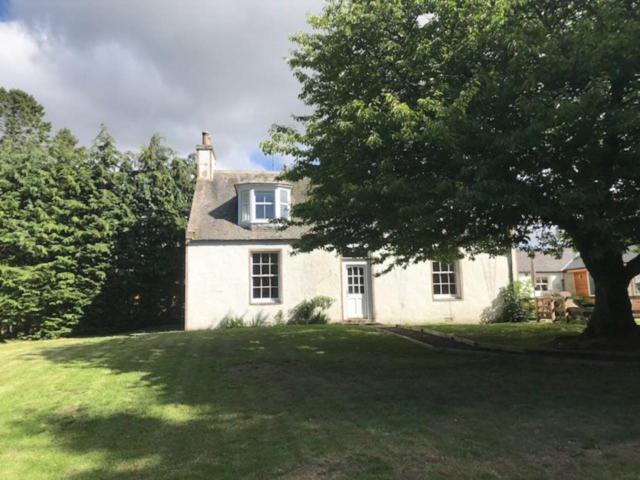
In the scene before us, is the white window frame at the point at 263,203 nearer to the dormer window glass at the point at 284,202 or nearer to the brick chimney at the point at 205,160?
the dormer window glass at the point at 284,202

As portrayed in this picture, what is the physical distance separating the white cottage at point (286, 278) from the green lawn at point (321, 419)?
9594mm

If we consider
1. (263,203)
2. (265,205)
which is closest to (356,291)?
(265,205)

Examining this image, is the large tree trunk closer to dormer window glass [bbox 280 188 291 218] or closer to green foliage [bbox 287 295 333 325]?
green foliage [bbox 287 295 333 325]

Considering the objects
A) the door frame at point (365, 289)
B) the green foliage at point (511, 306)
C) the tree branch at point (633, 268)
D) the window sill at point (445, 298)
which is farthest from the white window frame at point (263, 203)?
the tree branch at point (633, 268)

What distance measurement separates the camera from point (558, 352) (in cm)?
1071

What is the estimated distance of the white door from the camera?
2131 centimetres

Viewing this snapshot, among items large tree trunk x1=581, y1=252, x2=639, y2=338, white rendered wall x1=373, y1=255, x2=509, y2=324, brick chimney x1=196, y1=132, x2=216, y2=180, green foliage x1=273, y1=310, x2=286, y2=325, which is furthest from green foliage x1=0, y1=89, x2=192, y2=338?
large tree trunk x1=581, y1=252, x2=639, y2=338

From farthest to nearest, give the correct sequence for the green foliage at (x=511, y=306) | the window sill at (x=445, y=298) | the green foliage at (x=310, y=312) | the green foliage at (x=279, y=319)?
the window sill at (x=445, y=298) < the green foliage at (x=511, y=306) < the green foliage at (x=310, y=312) < the green foliage at (x=279, y=319)

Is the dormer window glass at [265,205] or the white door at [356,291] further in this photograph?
the dormer window glass at [265,205]

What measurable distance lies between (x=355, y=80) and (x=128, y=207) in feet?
52.2

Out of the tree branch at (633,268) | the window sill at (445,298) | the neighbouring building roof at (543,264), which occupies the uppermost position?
the neighbouring building roof at (543,264)

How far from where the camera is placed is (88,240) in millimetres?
20422

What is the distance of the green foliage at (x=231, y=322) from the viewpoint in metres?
20.3

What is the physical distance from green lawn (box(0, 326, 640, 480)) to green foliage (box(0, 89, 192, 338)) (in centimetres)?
877
